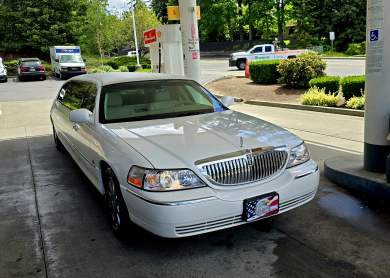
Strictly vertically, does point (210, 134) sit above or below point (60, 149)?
above

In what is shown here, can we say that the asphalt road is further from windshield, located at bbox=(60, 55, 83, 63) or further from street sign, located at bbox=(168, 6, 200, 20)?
street sign, located at bbox=(168, 6, 200, 20)

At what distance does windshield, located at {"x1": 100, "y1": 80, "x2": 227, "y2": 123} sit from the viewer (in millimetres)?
4852

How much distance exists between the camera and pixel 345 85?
37.6ft

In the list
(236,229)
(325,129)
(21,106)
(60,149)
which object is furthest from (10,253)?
(21,106)

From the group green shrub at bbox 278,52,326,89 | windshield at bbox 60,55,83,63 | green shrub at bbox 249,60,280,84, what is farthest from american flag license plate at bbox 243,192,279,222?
windshield at bbox 60,55,83,63

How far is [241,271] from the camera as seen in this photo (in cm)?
346

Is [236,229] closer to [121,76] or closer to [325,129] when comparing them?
[121,76]

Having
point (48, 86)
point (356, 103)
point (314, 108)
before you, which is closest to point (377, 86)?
point (356, 103)

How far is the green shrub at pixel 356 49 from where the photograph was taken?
3747 cm

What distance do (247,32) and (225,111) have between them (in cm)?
5925

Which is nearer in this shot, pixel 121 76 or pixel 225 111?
pixel 225 111

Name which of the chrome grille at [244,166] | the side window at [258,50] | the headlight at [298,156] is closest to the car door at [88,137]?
the chrome grille at [244,166]

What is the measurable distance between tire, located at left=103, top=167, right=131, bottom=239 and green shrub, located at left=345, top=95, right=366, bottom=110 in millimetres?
7947

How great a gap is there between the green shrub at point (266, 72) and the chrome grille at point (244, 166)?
13180 millimetres
